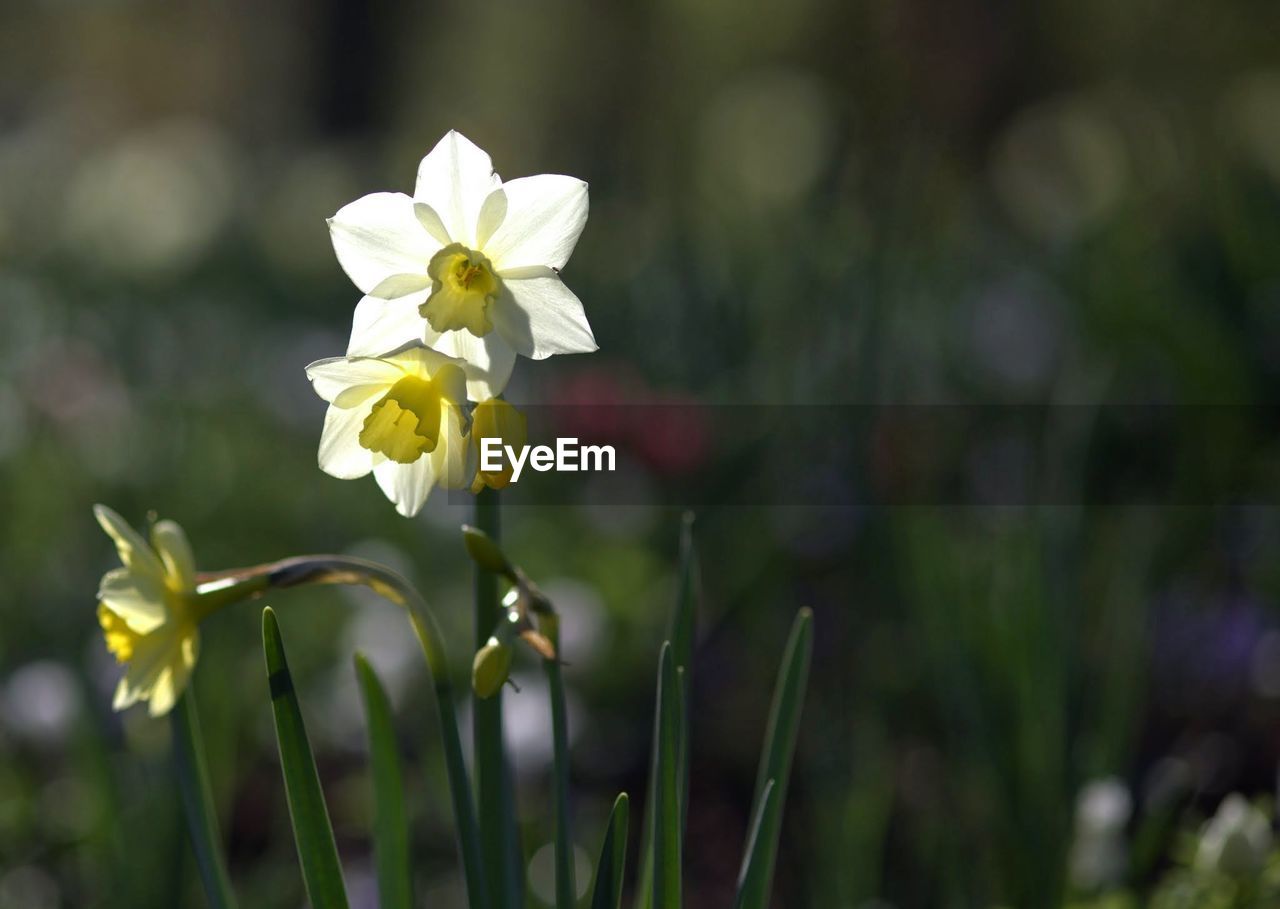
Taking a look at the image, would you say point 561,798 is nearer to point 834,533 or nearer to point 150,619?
point 150,619

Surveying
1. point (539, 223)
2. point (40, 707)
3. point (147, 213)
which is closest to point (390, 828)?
point (539, 223)

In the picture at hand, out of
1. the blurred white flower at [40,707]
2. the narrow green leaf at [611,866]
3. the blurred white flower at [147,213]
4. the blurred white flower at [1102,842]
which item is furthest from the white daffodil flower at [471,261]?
the blurred white flower at [147,213]

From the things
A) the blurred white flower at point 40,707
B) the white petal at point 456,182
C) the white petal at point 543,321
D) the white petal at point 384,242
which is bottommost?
the blurred white flower at point 40,707

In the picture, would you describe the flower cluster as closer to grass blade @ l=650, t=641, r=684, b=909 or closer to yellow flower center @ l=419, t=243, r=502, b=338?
yellow flower center @ l=419, t=243, r=502, b=338

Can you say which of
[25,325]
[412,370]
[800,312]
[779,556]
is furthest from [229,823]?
[25,325]

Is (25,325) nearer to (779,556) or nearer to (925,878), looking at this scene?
(779,556)

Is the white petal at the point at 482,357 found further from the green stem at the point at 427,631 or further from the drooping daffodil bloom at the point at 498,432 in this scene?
the green stem at the point at 427,631
